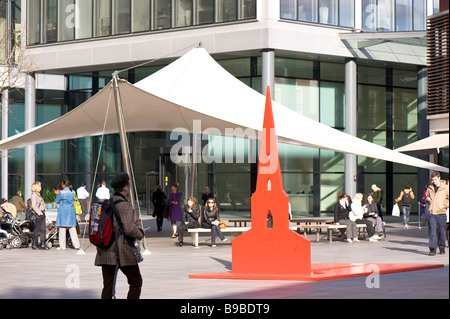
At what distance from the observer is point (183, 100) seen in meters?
18.4

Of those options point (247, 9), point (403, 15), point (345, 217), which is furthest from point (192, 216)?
point (403, 15)

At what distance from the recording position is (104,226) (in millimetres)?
7867

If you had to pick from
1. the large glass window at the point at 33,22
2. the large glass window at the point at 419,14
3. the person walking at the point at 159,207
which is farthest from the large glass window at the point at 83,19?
the large glass window at the point at 419,14

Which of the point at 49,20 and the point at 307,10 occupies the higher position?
the point at 49,20

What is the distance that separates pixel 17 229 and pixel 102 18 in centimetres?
1758

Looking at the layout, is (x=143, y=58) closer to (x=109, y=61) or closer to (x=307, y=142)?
(x=109, y=61)

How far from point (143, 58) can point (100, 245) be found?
26353mm

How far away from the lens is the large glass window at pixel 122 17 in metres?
34.5

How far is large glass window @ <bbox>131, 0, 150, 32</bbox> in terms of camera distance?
112ft

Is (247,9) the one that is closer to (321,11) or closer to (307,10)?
(307,10)

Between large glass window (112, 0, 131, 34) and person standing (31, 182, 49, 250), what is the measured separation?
1680 centimetres

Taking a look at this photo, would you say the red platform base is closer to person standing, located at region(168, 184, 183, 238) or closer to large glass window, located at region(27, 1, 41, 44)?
person standing, located at region(168, 184, 183, 238)

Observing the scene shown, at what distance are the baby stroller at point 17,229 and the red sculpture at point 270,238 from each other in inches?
332

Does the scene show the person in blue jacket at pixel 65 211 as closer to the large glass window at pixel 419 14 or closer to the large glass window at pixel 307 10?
the large glass window at pixel 307 10
